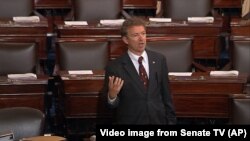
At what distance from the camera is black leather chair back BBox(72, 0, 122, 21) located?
122 inches

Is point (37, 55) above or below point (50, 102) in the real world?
above

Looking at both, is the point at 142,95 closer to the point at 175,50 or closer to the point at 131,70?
the point at 131,70

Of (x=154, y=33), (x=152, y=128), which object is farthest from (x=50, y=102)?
(x=152, y=128)

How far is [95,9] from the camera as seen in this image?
3.11 m

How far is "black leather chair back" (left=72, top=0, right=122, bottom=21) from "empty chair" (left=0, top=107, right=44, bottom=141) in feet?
4.43

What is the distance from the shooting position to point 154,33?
9.59 ft

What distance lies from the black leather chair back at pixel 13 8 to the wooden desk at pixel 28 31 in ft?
0.76

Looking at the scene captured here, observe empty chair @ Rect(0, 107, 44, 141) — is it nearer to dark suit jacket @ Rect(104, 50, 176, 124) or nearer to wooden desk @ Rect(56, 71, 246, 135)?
dark suit jacket @ Rect(104, 50, 176, 124)

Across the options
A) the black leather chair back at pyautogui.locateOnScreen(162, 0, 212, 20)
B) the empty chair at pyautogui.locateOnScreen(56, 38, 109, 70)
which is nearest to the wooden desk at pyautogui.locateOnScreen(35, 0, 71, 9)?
the black leather chair back at pyautogui.locateOnScreen(162, 0, 212, 20)

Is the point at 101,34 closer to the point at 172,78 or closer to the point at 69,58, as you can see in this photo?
the point at 69,58

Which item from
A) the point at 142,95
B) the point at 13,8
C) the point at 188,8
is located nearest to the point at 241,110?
the point at 142,95

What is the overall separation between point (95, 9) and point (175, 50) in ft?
2.28

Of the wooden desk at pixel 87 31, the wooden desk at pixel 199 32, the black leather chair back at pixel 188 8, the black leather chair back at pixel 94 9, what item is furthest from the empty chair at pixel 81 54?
the black leather chair back at pixel 188 8

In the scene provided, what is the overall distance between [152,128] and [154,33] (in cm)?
166
